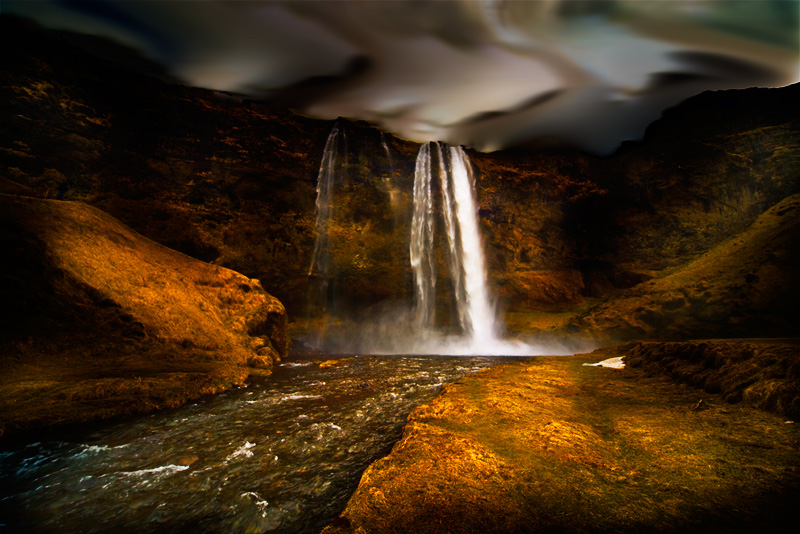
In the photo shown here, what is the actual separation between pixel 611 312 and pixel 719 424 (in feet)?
67.4

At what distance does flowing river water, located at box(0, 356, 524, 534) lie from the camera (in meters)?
3.07

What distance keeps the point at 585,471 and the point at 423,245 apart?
76.6 ft

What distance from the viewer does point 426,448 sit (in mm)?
3379

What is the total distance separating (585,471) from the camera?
2.87 metres

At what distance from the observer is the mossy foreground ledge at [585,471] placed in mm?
2180

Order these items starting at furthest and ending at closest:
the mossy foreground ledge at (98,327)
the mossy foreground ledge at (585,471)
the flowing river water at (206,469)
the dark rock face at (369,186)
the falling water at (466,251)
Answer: the falling water at (466,251)
the dark rock face at (369,186)
the mossy foreground ledge at (98,327)
the flowing river water at (206,469)
the mossy foreground ledge at (585,471)

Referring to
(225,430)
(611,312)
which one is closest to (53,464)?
(225,430)

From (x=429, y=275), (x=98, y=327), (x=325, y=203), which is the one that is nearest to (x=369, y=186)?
(x=325, y=203)

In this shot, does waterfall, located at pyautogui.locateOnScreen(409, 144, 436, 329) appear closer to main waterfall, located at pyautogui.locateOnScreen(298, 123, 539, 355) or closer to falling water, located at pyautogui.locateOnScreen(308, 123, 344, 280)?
main waterfall, located at pyautogui.locateOnScreen(298, 123, 539, 355)

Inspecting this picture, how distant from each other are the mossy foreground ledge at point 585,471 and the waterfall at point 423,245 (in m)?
21.1

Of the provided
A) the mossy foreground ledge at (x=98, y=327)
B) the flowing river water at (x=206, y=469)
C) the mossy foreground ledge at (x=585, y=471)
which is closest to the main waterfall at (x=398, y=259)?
the mossy foreground ledge at (x=98, y=327)

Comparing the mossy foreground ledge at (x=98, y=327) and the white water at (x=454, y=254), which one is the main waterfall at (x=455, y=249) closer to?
the white water at (x=454, y=254)

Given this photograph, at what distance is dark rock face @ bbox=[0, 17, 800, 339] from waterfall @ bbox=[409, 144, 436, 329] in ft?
2.78

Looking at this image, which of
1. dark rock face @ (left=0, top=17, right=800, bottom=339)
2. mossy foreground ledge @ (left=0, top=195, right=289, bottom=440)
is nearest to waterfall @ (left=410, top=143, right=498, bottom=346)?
dark rock face @ (left=0, top=17, right=800, bottom=339)
